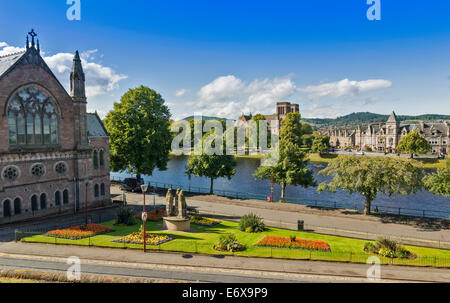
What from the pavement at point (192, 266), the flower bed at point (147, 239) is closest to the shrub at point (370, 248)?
the pavement at point (192, 266)

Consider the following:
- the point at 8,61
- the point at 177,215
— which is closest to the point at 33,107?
the point at 8,61

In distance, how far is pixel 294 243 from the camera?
86.5 feet

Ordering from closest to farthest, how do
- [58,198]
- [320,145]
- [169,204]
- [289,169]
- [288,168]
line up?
[169,204] → [58,198] → [289,169] → [288,168] → [320,145]

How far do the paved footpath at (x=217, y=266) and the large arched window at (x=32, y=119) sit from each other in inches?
→ 547

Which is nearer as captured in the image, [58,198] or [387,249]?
[387,249]

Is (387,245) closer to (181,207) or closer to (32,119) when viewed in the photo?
(181,207)

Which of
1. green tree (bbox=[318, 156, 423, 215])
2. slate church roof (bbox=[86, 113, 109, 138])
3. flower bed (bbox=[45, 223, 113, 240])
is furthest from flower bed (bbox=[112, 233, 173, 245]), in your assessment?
green tree (bbox=[318, 156, 423, 215])

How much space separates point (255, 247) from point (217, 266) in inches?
191

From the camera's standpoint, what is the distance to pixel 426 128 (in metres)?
129

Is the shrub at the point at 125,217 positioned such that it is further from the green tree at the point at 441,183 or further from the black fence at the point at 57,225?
the green tree at the point at 441,183

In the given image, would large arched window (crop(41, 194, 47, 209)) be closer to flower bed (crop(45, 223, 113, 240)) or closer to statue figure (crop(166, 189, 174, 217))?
flower bed (crop(45, 223, 113, 240))

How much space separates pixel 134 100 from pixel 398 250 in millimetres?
40355

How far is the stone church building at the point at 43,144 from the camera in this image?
33.3 metres
